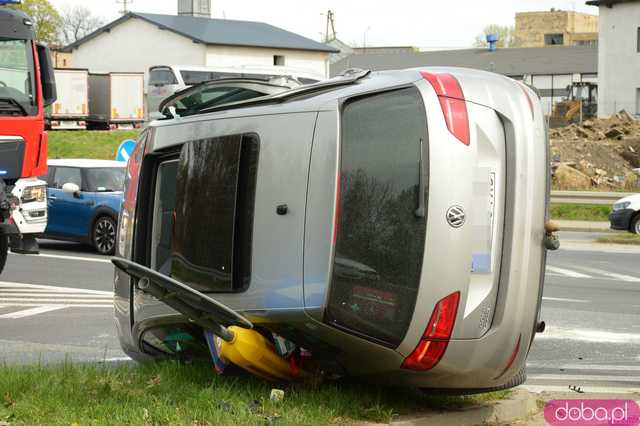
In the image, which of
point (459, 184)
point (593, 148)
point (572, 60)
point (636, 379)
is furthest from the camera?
point (572, 60)

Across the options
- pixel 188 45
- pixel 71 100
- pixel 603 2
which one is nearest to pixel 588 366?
pixel 71 100

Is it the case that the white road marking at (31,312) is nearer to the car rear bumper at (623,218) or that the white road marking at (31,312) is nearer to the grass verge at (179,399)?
the grass verge at (179,399)

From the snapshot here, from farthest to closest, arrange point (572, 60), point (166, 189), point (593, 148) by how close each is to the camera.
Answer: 1. point (572, 60)
2. point (593, 148)
3. point (166, 189)

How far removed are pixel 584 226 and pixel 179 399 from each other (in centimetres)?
2294

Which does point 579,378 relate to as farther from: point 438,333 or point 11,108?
point 11,108

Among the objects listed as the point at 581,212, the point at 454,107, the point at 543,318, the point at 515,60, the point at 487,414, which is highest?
the point at 515,60

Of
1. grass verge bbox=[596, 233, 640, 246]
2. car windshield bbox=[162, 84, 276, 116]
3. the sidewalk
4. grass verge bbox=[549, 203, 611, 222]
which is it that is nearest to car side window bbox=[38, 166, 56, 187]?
grass verge bbox=[596, 233, 640, 246]

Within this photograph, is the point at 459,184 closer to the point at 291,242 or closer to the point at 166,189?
the point at 291,242

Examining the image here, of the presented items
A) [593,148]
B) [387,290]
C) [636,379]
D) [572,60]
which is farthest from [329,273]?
[572,60]

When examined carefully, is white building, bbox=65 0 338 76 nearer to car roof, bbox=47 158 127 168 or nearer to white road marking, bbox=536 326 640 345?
car roof, bbox=47 158 127 168

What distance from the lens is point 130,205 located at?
7453mm

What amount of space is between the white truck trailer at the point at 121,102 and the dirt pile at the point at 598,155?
66.1 feet

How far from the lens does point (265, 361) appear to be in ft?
21.3

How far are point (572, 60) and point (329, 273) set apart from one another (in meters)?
81.2
